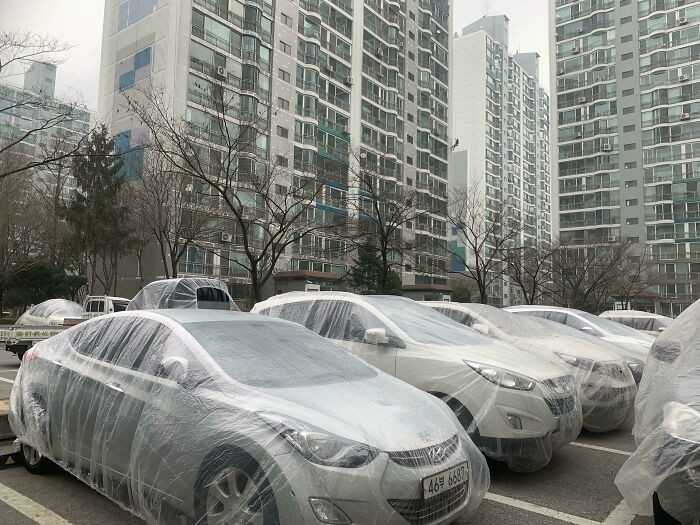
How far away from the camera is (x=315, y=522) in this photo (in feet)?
8.58

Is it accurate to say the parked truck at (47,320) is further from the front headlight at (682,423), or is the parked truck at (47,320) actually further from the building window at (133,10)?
the building window at (133,10)

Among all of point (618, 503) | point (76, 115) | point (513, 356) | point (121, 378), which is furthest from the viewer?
point (76, 115)

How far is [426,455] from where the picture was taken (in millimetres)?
3000

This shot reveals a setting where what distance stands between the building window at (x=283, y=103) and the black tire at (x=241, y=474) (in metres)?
44.4

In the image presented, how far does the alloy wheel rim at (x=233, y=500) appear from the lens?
2.79m

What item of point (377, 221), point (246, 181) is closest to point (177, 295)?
point (377, 221)

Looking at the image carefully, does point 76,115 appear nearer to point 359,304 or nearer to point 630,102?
point 359,304

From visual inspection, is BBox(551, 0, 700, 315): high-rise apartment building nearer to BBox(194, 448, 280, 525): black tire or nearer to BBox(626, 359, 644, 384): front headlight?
BBox(626, 359, 644, 384): front headlight

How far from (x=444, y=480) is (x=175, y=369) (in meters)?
1.74

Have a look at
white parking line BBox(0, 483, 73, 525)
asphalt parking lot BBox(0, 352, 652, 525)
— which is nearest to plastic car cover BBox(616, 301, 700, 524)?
asphalt parking lot BBox(0, 352, 652, 525)

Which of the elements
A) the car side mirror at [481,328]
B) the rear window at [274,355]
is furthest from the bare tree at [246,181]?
the rear window at [274,355]

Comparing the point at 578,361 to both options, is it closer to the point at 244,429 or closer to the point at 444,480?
the point at 444,480

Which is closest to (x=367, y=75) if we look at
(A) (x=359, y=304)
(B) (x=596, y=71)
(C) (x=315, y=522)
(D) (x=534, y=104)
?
(B) (x=596, y=71)

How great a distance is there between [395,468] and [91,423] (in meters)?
2.23
